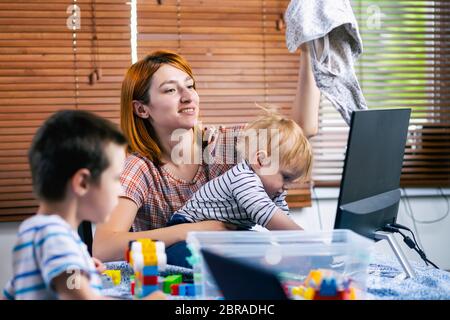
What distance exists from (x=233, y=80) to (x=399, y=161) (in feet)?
5.42

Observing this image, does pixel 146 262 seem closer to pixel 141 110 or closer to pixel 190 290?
pixel 190 290

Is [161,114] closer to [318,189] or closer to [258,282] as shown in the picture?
[258,282]

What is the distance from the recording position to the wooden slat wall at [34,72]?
286 cm

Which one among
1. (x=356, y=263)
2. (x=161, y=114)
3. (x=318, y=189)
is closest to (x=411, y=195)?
(x=318, y=189)

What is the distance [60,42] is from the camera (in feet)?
9.47

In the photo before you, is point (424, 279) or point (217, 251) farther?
point (424, 279)

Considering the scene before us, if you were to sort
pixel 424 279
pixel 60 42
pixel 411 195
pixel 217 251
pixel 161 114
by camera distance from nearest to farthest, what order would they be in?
pixel 217 251 → pixel 424 279 → pixel 161 114 → pixel 60 42 → pixel 411 195

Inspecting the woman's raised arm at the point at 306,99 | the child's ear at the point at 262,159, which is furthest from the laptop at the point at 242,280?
the woman's raised arm at the point at 306,99

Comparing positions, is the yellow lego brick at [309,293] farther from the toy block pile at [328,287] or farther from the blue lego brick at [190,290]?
the blue lego brick at [190,290]

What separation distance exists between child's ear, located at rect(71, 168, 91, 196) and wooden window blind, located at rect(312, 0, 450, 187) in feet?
7.61

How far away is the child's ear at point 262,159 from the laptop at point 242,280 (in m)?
0.61

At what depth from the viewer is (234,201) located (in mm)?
1580

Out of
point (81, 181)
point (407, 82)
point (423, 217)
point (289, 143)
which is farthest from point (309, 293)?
point (407, 82)

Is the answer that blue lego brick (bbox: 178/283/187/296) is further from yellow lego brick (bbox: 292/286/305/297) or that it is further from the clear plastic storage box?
yellow lego brick (bbox: 292/286/305/297)
